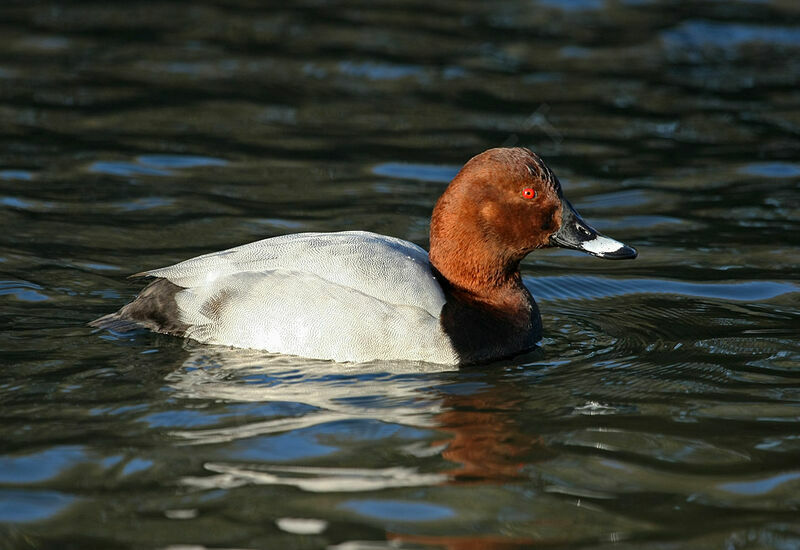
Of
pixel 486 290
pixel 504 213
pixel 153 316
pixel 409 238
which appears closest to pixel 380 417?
pixel 486 290

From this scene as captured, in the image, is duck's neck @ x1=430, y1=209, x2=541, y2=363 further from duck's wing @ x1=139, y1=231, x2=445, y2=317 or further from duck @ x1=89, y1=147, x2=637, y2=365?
duck's wing @ x1=139, y1=231, x2=445, y2=317

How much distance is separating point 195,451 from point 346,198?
4414 millimetres

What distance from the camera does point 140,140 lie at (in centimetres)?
1009

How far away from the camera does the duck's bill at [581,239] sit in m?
6.30

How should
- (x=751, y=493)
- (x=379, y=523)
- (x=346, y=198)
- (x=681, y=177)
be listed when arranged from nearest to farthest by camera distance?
(x=379, y=523), (x=751, y=493), (x=346, y=198), (x=681, y=177)

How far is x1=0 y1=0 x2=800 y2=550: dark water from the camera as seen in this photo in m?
4.38

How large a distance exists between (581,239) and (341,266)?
1.31 metres

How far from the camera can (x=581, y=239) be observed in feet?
20.7

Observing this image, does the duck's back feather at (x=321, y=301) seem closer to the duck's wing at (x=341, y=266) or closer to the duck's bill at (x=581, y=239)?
the duck's wing at (x=341, y=266)

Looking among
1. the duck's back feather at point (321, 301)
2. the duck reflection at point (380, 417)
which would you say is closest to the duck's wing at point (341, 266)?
the duck's back feather at point (321, 301)

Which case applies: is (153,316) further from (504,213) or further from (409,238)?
(409,238)

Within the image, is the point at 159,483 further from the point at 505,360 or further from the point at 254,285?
the point at 505,360

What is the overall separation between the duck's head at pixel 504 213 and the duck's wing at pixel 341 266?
0.24 m

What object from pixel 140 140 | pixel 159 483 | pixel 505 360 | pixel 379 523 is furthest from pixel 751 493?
pixel 140 140
